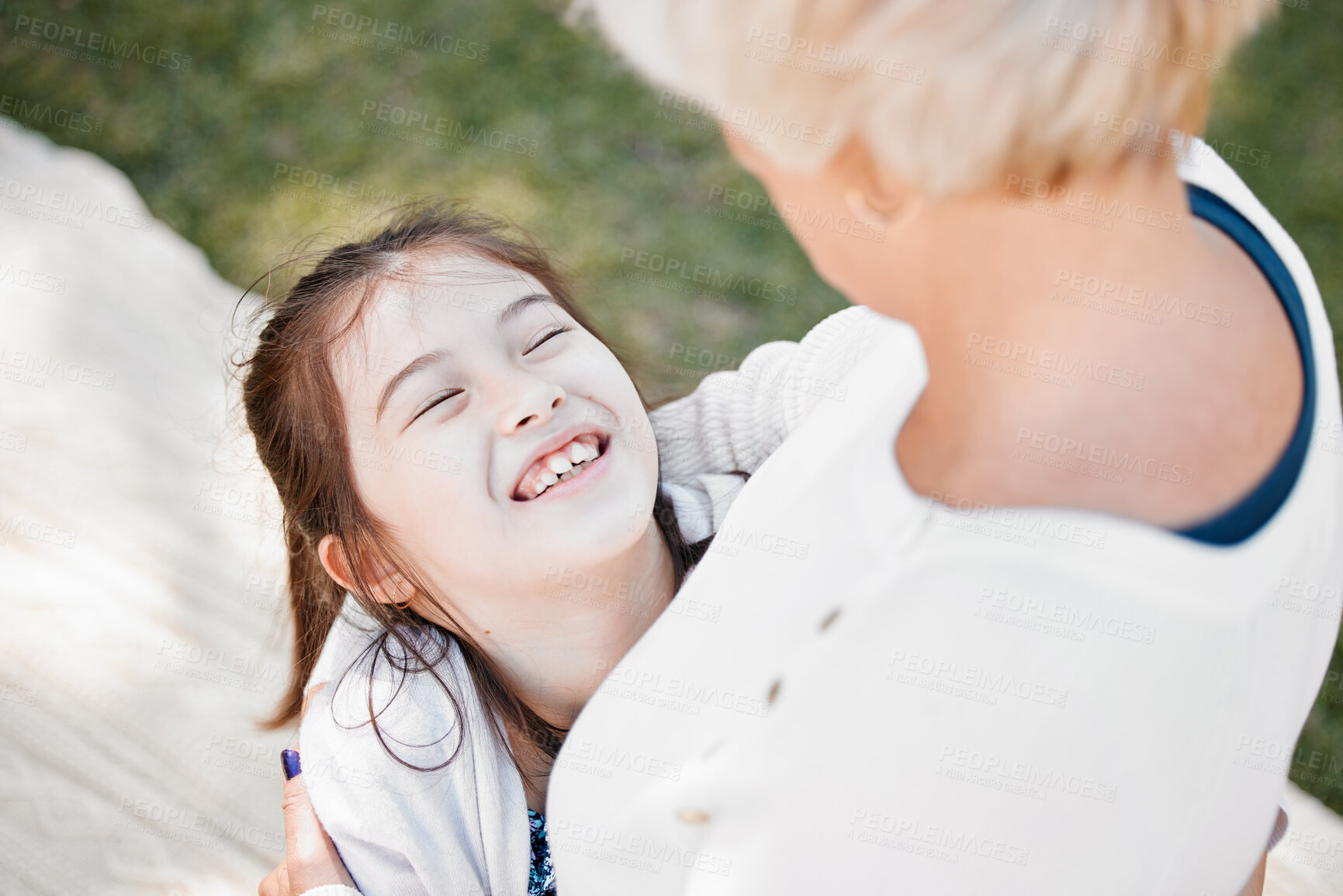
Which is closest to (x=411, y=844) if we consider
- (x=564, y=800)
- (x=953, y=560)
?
(x=564, y=800)

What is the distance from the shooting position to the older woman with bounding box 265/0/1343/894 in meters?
0.58

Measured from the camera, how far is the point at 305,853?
3.71 ft

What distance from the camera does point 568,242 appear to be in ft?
8.02

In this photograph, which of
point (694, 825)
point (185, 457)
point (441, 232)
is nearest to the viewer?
point (694, 825)

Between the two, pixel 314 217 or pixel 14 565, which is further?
pixel 314 217

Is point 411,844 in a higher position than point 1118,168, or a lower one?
lower

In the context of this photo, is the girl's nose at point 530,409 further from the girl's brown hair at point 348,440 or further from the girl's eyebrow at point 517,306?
the girl's brown hair at point 348,440

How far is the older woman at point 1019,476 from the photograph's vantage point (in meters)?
0.58

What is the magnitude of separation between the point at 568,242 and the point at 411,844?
162 centimetres

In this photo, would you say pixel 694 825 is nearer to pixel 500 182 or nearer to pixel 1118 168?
pixel 1118 168

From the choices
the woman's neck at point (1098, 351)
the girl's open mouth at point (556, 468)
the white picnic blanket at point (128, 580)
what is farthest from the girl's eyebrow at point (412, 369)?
the white picnic blanket at point (128, 580)

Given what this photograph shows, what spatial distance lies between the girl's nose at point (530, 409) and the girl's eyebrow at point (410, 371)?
9 cm

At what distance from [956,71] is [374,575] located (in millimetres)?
848

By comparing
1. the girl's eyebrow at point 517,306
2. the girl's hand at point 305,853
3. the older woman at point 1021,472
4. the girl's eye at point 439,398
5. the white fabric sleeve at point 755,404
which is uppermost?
the older woman at point 1021,472
